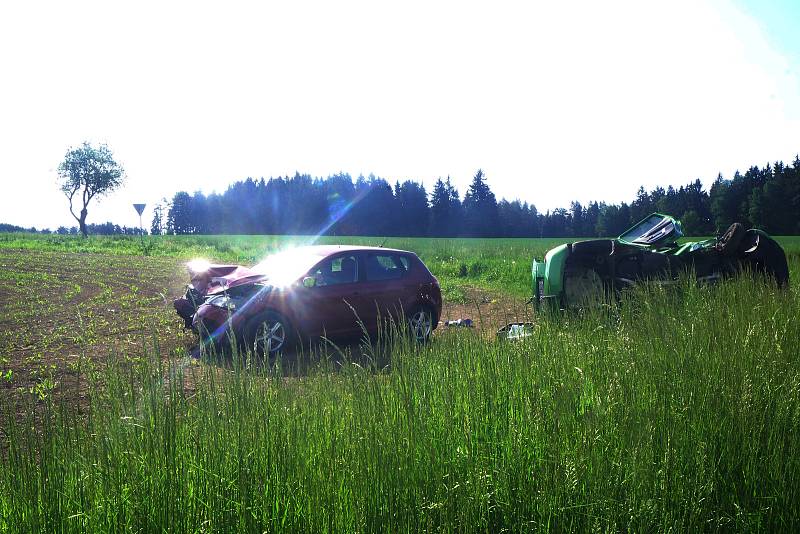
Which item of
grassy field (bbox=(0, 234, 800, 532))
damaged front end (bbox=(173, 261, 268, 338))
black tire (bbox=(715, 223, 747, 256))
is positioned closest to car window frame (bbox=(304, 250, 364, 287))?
damaged front end (bbox=(173, 261, 268, 338))

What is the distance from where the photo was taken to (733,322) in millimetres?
5508

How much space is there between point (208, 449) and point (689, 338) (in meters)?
3.79

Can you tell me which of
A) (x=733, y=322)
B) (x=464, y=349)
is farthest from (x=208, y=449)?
(x=733, y=322)

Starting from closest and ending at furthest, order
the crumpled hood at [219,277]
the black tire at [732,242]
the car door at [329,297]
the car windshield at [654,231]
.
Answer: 1. the car door at [329,297]
2. the crumpled hood at [219,277]
3. the black tire at [732,242]
4. the car windshield at [654,231]

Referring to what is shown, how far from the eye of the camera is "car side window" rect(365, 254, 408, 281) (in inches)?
392

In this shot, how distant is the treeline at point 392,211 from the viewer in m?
102

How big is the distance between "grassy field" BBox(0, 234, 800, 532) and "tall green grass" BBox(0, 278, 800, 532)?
0.04 feet

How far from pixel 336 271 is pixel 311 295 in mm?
741

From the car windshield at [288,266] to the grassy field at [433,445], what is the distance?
488 centimetres

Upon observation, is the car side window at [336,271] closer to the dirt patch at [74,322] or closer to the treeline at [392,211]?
the dirt patch at [74,322]

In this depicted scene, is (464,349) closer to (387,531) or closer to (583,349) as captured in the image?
(583,349)

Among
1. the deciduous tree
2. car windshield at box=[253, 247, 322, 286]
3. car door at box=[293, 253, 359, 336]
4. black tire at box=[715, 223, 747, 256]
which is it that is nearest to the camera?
car door at box=[293, 253, 359, 336]

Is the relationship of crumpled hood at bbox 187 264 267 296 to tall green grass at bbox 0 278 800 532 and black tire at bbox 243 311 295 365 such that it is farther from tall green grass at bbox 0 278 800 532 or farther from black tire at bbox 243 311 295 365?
tall green grass at bbox 0 278 800 532

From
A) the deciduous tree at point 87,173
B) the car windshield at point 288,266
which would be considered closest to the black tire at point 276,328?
the car windshield at point 288,266
